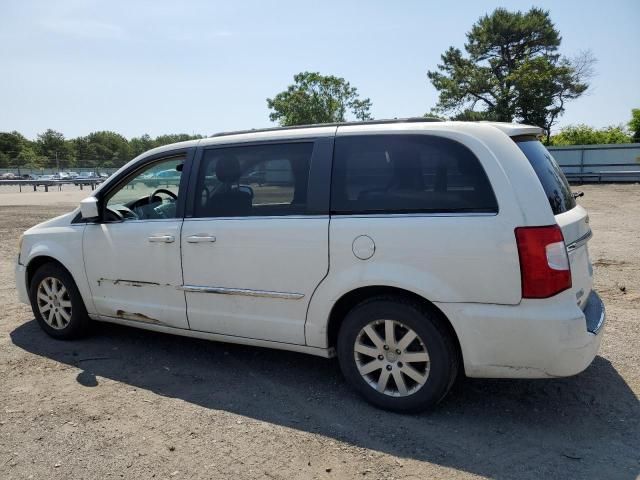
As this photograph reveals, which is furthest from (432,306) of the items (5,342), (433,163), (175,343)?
(5,342)

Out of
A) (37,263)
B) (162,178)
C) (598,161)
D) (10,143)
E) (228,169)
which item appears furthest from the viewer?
(10,143)

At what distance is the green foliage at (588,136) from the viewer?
42.8m

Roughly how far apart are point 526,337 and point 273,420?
1.65 m

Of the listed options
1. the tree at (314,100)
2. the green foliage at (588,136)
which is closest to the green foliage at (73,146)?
the tree at (314,100)

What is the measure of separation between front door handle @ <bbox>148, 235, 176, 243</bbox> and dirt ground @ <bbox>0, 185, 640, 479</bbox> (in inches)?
41.5

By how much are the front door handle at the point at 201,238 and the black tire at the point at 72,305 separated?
1.52 meters

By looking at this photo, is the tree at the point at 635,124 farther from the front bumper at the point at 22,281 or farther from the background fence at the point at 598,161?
the front bumper at the point at 22,281

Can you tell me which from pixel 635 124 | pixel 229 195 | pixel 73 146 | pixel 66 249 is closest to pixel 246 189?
pixel 229 195

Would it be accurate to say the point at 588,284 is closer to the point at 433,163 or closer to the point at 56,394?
the point at 433,163

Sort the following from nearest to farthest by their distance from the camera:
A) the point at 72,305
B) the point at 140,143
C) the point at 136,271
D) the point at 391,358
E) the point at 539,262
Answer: the point at 539,262, the point at 391,358, the point at 136,271, the point at 72,305, the point at 140,143

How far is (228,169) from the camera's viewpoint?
404 cm

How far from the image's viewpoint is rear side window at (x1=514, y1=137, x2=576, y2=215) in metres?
3.20

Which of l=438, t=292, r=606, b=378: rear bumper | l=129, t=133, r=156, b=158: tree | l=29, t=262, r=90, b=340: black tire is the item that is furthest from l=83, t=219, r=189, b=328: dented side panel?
l=129, t=133, r=156, b=158: tree

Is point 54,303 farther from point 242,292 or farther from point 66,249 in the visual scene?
point 242,292
